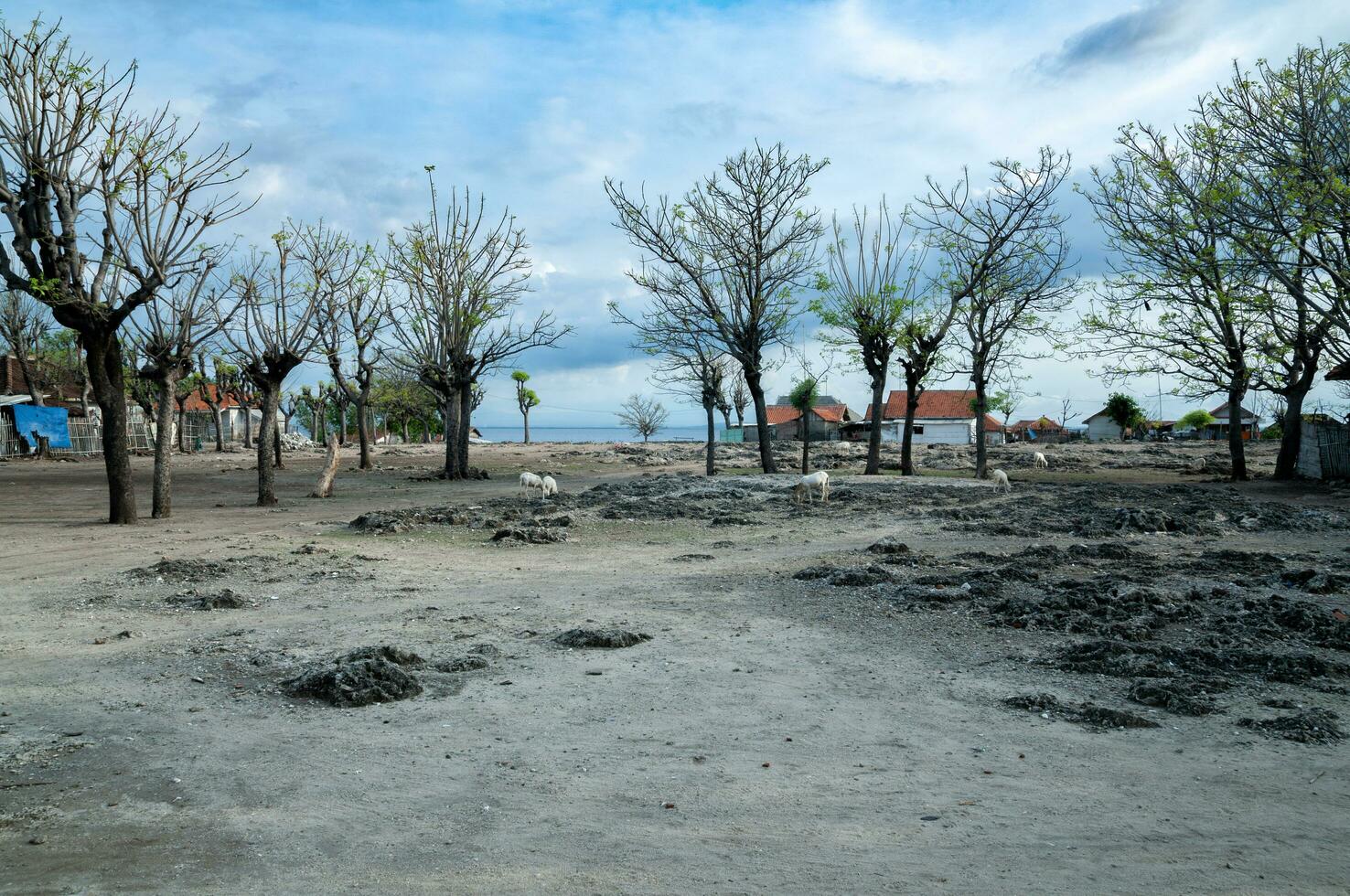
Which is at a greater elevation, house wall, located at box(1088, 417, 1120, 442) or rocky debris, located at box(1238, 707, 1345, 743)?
house wall, located at box(1088, 417, 1120, 442)

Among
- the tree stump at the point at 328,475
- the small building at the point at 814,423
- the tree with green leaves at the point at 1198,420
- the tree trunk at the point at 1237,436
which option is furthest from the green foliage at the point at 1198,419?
the tree stump at the point at 328,475

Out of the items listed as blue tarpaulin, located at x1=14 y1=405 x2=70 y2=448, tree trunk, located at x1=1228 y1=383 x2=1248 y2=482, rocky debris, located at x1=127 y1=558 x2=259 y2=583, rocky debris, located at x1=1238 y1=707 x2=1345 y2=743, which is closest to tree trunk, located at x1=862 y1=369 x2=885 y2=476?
tree trunk, located at x1=1228 y1=383 x2=1248 y2=482

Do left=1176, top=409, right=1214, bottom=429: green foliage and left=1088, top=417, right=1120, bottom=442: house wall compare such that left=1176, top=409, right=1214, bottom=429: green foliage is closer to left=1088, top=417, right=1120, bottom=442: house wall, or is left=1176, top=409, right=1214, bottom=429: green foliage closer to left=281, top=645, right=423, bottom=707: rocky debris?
left=1088, top=417, right=1120, bottom=442: house wall

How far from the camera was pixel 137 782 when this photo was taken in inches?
184

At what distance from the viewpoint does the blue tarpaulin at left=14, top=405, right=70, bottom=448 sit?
40.3 metres

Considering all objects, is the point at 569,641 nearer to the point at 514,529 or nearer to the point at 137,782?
the point at 137,782

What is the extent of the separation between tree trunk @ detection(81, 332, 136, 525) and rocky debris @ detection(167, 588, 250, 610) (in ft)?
25.4

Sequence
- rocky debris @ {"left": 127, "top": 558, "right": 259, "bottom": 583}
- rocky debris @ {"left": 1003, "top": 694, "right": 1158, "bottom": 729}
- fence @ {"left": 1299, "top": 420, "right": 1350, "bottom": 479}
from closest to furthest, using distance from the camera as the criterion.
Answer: rocky debris @ {"left": 1003, "top": 694, "right": 1158, "bottom": 729}, rocky debris @ {"left": 127, "top": 558, "right": 259, "bottom": 583}, fence @ {"left": 1299, "top": 420, "right": 1350, "bottom": 479}

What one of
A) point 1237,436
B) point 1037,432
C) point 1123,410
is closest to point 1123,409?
point 1123,410

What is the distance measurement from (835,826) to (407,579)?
7772 mm

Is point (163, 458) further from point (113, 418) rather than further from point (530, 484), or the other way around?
point (530, 484)

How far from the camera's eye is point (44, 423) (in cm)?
4162

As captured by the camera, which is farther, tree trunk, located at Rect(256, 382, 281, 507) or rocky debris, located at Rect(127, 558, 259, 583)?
tree trunk, located at Rect(256, 382, 281, 507)

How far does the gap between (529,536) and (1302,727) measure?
11123mm
